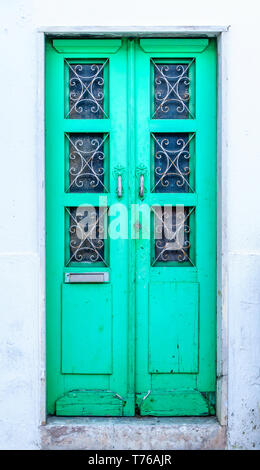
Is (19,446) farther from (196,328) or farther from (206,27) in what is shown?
(206,27)

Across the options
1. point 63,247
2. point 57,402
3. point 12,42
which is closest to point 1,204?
point 63,247

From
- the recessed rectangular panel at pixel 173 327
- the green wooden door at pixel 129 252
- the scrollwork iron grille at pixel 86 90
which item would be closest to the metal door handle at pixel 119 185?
the green wooden door at pixel 129 252

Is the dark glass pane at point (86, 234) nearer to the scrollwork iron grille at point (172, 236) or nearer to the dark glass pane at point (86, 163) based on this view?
the dark glass pane at point (86, 163)

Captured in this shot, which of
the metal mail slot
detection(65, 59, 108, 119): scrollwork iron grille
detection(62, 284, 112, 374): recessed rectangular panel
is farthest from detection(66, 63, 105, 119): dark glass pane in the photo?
detection(62, 284, 112, 374): recessed rectangular panel

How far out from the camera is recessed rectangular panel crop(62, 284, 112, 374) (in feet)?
10.4

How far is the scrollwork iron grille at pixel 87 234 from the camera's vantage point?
3.19 metres

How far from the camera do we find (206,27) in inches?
119

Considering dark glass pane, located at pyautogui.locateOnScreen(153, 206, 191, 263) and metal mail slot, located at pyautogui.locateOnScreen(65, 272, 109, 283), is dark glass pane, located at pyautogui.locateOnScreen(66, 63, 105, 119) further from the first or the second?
metal mail slot, located at pyautogui.locateOnScreen(65, 272, 109, 283)

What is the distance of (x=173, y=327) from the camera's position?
3178 mm

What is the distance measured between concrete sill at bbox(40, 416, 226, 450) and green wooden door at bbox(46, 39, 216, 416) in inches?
4.7

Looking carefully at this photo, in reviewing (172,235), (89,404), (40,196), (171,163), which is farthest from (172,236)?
(89,404)

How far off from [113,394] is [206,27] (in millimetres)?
2454

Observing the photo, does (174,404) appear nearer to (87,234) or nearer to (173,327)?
(173,327)

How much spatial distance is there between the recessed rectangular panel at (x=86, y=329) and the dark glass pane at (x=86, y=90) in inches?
45.7
